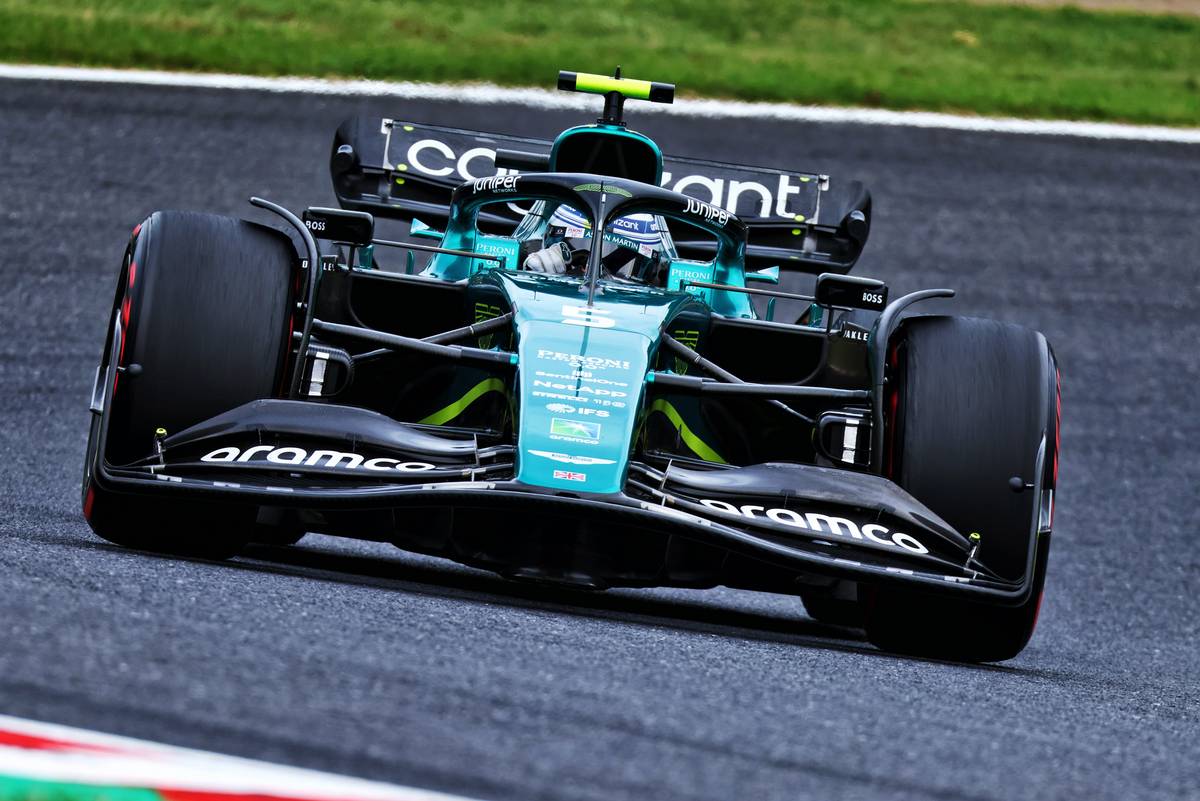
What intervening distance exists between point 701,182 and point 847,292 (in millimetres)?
2723

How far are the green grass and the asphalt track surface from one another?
3.50 feet

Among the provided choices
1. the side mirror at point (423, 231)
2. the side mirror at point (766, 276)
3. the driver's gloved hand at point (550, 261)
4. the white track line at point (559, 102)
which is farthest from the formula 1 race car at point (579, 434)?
the white track line at point (559, 102)

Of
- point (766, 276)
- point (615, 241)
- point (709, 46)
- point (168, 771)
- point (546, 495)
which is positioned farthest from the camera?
point (709, 46)

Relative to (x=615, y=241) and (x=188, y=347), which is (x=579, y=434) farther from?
(x=615, y=241)

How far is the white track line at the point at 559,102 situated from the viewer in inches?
551

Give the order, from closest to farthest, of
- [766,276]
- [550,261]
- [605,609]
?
[605,609]
[550,261]
[766,276]

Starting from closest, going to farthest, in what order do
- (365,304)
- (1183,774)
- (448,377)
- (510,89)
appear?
(1183,774) → (448,377) → (365,304) → (510,89)

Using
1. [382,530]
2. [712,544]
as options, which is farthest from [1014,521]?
[382,530]

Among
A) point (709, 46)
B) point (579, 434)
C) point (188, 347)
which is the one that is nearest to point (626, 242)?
point (579, 434)

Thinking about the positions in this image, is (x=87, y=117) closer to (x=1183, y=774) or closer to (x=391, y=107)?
(x=391, y=107)

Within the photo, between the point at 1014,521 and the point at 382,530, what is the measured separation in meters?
1.77

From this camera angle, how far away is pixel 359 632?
3992 mm

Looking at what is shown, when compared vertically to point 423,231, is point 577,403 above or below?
below

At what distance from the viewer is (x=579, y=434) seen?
4.96 meters
